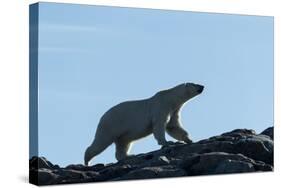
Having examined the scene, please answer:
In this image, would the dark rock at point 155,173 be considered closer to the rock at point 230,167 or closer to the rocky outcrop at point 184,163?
the rocky outcrop at point 184,163

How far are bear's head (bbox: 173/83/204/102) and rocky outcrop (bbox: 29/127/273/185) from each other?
2.73ft

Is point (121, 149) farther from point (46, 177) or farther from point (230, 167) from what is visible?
point (230, 167)

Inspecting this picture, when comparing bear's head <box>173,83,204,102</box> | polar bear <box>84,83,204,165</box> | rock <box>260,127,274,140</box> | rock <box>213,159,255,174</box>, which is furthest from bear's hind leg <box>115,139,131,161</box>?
rock <box>260,127,274,140</box>

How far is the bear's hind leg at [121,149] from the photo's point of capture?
51.8ft

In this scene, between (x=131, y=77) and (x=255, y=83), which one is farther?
(x=255, y=83)

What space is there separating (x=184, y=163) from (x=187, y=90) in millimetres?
1296

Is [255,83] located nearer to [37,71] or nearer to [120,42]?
[120,42]

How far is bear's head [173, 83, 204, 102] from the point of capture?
53.1 feet

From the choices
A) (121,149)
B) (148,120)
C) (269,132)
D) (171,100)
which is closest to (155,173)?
Result: (121,149)

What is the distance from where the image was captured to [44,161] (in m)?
14.7

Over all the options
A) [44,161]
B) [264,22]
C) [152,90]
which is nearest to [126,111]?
[152,90]

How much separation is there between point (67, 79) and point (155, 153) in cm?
205

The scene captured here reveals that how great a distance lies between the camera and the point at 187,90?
16219mm

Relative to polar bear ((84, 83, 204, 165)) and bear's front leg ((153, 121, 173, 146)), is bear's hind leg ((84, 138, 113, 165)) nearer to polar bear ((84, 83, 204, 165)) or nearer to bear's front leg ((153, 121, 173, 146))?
polar bear ((84, 83, 204, 165))
